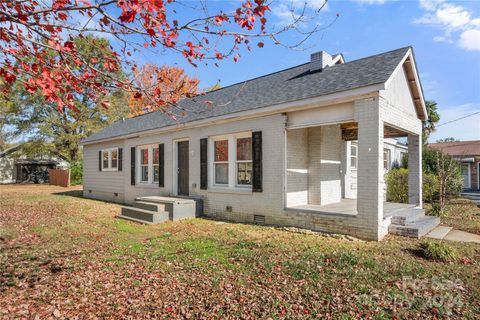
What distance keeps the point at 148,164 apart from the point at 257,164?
265 inches

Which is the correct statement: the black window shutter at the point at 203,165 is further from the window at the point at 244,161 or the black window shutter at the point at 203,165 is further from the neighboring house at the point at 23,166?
the neighboring house at the point at 23,166

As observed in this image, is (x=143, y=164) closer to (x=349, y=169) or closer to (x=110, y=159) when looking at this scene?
(x=110, y=159)

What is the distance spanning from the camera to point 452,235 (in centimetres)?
770

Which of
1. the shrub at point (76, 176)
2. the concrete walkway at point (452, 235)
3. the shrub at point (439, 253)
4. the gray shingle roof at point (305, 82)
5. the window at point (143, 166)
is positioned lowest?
the concrete walkway at point (452, 235)

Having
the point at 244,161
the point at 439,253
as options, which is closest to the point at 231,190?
the point at 244,161

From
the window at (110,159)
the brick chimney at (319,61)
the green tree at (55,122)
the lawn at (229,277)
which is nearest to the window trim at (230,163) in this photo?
the lawn at (229,277)

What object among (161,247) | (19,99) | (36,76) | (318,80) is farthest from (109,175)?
(19,99)

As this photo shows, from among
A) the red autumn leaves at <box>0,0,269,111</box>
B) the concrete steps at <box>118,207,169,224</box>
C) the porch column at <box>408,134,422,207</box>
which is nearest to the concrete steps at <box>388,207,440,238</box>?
the porch column at <box>408,134,422,207</box>

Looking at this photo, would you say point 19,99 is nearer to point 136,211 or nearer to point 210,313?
point 136,211

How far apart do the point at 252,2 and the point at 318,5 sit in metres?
1.02

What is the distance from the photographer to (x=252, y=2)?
364 cm

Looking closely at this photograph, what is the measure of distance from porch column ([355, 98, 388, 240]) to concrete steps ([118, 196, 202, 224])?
5.67m

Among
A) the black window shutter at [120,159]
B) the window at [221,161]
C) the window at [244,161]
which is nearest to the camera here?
the window at [244,161]

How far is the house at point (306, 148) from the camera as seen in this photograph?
716 cm
